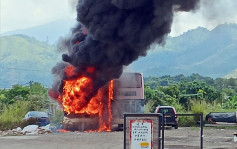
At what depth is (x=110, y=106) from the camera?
32.1 meters

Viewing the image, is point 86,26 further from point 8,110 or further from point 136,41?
point 8,110

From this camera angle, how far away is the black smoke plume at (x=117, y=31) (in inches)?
1132

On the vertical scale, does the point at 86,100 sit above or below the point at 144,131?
above

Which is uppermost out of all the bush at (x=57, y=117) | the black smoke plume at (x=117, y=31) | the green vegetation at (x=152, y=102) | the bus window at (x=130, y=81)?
the black smoke plume at (x=117, y=31)

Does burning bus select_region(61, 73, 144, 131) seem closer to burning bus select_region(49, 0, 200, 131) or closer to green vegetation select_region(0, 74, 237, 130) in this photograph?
burning bus select_region(49, 0, 200, 131)

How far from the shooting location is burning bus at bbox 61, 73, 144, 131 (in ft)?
101

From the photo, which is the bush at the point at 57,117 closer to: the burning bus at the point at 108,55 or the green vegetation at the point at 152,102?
the green vegetation at the point at 152,102

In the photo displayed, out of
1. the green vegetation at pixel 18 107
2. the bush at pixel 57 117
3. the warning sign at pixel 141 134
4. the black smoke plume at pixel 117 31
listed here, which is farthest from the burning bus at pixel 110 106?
the warning sign at pixel 141 134

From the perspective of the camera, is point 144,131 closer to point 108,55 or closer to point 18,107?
point 108,55

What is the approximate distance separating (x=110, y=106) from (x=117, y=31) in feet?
18.4

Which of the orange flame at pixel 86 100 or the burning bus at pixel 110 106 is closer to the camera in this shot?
the burning bus at pixel 110 106

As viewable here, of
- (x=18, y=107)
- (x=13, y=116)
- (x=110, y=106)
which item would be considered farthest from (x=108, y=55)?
(x=18, y=107)

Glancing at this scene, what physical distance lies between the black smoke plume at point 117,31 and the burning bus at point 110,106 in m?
1.08

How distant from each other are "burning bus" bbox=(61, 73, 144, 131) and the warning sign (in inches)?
758
